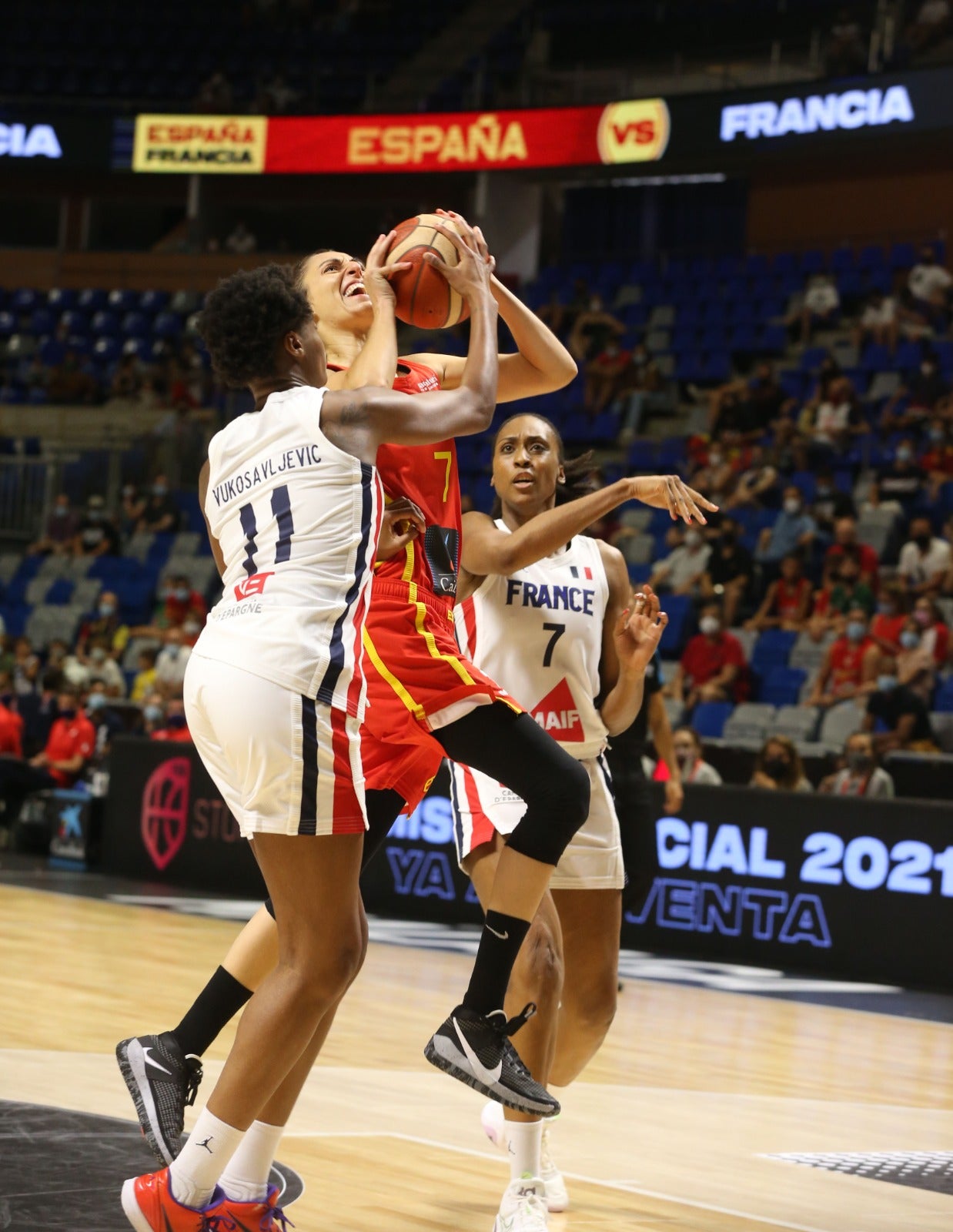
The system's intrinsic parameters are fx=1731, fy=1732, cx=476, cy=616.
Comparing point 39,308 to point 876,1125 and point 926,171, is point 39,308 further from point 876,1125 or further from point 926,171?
point 876,1125

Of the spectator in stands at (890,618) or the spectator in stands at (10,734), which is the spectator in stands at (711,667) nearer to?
the spectator in stands at (890,618)

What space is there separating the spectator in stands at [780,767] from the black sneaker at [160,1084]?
24.5 feet

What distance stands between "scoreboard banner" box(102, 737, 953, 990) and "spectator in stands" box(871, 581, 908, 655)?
9.81 ft

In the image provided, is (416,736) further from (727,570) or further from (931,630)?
(727,570)

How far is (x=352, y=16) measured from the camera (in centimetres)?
2597

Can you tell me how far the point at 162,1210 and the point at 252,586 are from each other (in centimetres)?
124

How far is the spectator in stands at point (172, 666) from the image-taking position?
15.3 meters

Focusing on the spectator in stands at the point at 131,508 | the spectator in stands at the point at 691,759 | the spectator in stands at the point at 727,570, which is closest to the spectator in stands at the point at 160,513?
the spectator in stands at the point at 131,508

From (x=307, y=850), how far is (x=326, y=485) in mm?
730

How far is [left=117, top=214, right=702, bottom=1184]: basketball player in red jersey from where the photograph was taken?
3.76m

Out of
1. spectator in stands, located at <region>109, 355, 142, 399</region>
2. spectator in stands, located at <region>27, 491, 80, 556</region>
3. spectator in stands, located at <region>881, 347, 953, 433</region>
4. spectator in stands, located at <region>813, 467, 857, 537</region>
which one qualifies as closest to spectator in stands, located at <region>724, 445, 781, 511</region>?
spectator in stands, located at <region>813, 467, 857, 537</region>

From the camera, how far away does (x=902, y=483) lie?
15141 millimetres

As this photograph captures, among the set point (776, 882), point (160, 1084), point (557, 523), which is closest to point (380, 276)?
point (557, 523)

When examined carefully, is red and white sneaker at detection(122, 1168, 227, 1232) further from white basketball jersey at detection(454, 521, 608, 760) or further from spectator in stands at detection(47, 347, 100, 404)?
spectator in stands at detection(47, 347, 100, 404)
